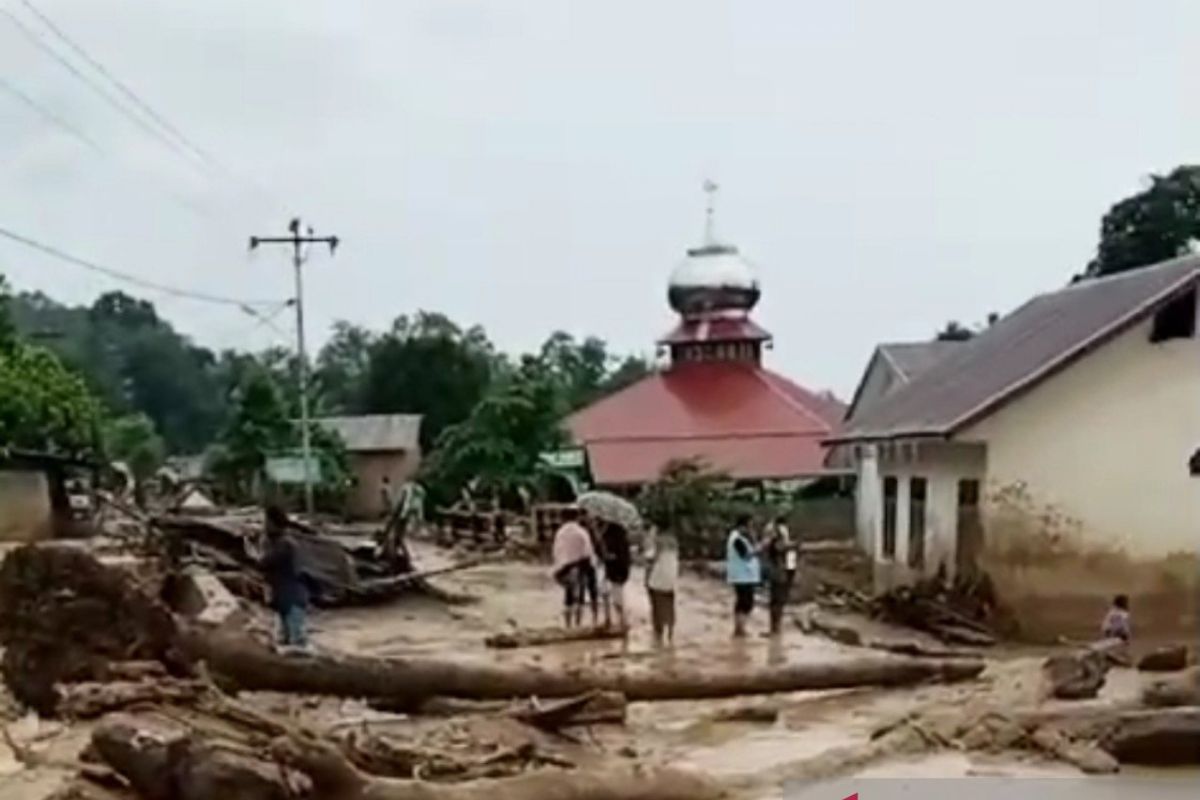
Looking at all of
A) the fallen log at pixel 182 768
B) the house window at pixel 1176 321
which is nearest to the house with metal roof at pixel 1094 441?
the house window at pixel 1176 321

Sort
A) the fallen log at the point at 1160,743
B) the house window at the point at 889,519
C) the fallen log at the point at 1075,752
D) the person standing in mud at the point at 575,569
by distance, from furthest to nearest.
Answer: the house window at the point at 889,519, the person standing in mud at the point at 575,569, the fallen log at the point at 1160,743, the fallen log at the point at 1075,752

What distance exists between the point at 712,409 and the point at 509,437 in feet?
18.5

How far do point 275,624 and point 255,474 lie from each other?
3135 centimetres

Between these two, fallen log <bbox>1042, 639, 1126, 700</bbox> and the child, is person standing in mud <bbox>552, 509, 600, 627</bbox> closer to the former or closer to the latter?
the child

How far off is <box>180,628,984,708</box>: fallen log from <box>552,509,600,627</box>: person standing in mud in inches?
200

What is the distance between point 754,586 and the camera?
24078 millimetres

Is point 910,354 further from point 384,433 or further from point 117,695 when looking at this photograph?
point 117,695

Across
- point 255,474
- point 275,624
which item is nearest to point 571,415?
point 255,474

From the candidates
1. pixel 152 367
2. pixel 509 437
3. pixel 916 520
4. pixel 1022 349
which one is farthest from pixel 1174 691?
pixel 152 367

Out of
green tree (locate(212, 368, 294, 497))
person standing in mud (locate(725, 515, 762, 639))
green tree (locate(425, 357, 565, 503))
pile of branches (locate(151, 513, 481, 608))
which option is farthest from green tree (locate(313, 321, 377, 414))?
person standing in mud (locate(725, 515, 762, 639))

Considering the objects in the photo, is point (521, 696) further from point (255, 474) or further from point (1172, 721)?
point (255, 474)

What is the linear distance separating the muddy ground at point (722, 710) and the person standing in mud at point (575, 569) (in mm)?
769

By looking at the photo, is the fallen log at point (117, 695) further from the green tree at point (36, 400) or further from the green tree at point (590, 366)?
the green tree at point (590, 366)

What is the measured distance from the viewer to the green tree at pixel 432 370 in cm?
5619
